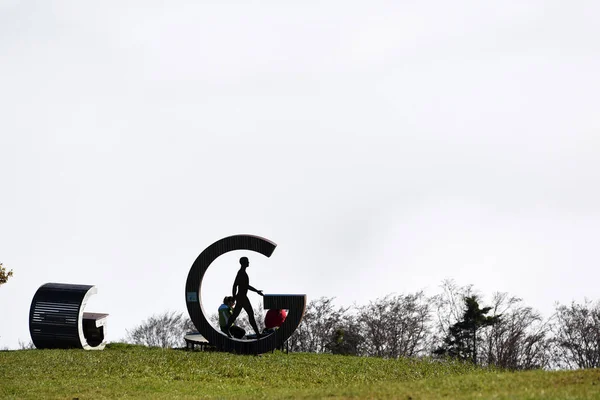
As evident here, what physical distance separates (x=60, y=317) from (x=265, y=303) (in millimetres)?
7138

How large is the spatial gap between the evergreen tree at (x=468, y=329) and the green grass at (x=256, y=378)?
14.0 metres

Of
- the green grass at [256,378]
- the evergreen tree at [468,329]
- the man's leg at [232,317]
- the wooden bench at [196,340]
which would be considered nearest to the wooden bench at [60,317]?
the green grass at [256,378]

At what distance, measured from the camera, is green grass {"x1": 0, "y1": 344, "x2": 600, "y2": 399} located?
13.8 metres

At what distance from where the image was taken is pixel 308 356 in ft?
77.7

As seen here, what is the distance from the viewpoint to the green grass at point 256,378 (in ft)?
45.2

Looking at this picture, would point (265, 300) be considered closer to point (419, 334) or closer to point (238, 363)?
point (238, 363)

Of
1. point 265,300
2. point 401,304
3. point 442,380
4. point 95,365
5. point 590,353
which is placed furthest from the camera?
point 401,304

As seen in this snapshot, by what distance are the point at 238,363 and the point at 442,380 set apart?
7.01m

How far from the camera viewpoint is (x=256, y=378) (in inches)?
727

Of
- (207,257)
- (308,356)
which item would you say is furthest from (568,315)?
(207,257)

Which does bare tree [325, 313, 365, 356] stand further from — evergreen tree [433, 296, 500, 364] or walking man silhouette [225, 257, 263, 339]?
walking man silhouette [225, 257, 263, 339]

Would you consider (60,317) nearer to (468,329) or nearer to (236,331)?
(236,331)

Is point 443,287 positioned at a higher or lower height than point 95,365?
higher

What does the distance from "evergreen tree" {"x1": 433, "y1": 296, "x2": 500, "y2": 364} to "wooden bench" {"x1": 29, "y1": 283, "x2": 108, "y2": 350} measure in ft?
57.8
